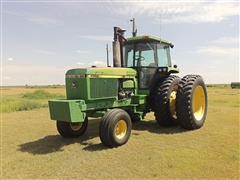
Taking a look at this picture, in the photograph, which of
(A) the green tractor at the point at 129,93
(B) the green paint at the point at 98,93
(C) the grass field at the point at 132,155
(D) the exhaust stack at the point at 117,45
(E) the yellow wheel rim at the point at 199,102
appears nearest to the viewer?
(C) the grass field at the point at 132,155

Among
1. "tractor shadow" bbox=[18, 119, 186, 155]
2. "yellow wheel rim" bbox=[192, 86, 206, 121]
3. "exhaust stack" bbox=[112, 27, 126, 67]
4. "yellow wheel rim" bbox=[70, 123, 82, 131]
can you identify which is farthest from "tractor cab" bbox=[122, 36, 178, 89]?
"yellow wheel rim" bbox=[70, 123, 82, 131]

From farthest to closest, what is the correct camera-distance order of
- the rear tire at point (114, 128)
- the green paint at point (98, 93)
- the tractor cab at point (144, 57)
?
the tractor cab at point (144, 57), the green paint at point (98, 93), the rear tire at point (114, 128)

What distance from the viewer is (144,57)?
1023cm

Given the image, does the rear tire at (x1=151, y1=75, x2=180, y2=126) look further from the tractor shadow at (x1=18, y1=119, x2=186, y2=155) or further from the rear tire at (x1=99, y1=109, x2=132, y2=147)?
the rear tire at (x1=99, y1=109, x2=132, y2=147)

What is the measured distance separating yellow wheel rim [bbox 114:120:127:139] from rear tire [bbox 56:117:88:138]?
160 cm

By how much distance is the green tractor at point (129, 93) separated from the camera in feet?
26.5

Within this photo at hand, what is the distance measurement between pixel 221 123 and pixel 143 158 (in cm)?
497

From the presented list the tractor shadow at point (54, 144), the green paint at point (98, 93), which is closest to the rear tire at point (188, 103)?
the green paint at point (98, 93)

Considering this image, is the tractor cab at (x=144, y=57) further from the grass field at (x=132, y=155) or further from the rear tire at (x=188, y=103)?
the grass field at (x=132, y=155)

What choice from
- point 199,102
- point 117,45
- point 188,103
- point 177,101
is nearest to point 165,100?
point 177,101

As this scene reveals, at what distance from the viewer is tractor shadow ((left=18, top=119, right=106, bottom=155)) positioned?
317 inches

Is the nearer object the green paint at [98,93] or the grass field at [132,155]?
the grass field at [132,155]

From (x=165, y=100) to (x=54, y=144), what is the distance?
357 cm

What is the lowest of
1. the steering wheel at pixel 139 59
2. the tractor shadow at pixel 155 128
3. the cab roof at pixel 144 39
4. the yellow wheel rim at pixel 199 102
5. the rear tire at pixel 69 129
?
the tractor shadow at pixel 155 128
